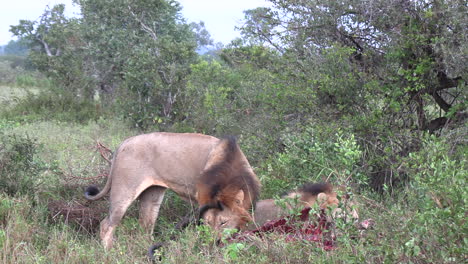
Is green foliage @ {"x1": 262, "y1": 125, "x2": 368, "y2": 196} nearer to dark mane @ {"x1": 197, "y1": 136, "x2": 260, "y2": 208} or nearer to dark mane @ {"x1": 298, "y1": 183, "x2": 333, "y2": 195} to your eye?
dark mane @ {"x1": 298, "y1": 183, "x2": 333, "y2": 195}

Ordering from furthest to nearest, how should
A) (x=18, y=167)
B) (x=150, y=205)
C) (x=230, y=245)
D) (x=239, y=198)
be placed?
(x=18, y=167), (x=150, y=205), (x=239, y=198), (x=230, y=245)

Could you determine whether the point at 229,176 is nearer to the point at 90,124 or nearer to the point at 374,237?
the point at 374,237

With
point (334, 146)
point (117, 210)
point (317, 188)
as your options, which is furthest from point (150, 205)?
point (334, 146)

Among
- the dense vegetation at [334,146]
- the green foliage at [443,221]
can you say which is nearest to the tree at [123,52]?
the dense vegetation at [334,146]

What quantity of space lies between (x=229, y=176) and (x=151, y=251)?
910 millimetres

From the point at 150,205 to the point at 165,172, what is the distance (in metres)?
0.41

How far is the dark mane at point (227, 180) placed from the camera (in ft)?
14.4

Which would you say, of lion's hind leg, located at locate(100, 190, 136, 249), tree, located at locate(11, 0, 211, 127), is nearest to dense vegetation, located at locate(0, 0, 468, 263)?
lion's hind leg, located at locate(100, 190, 136, 249)

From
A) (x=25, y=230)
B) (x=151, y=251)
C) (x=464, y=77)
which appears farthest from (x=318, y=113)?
(x=25, y=230)

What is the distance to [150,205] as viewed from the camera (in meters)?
5.16

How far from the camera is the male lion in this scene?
4.61m

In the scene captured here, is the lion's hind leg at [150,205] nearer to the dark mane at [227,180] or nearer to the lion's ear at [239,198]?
the dark mane at [227,180]

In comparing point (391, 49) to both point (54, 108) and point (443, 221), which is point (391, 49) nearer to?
point (443, 221)

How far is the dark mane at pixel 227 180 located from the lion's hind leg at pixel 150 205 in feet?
2.30
